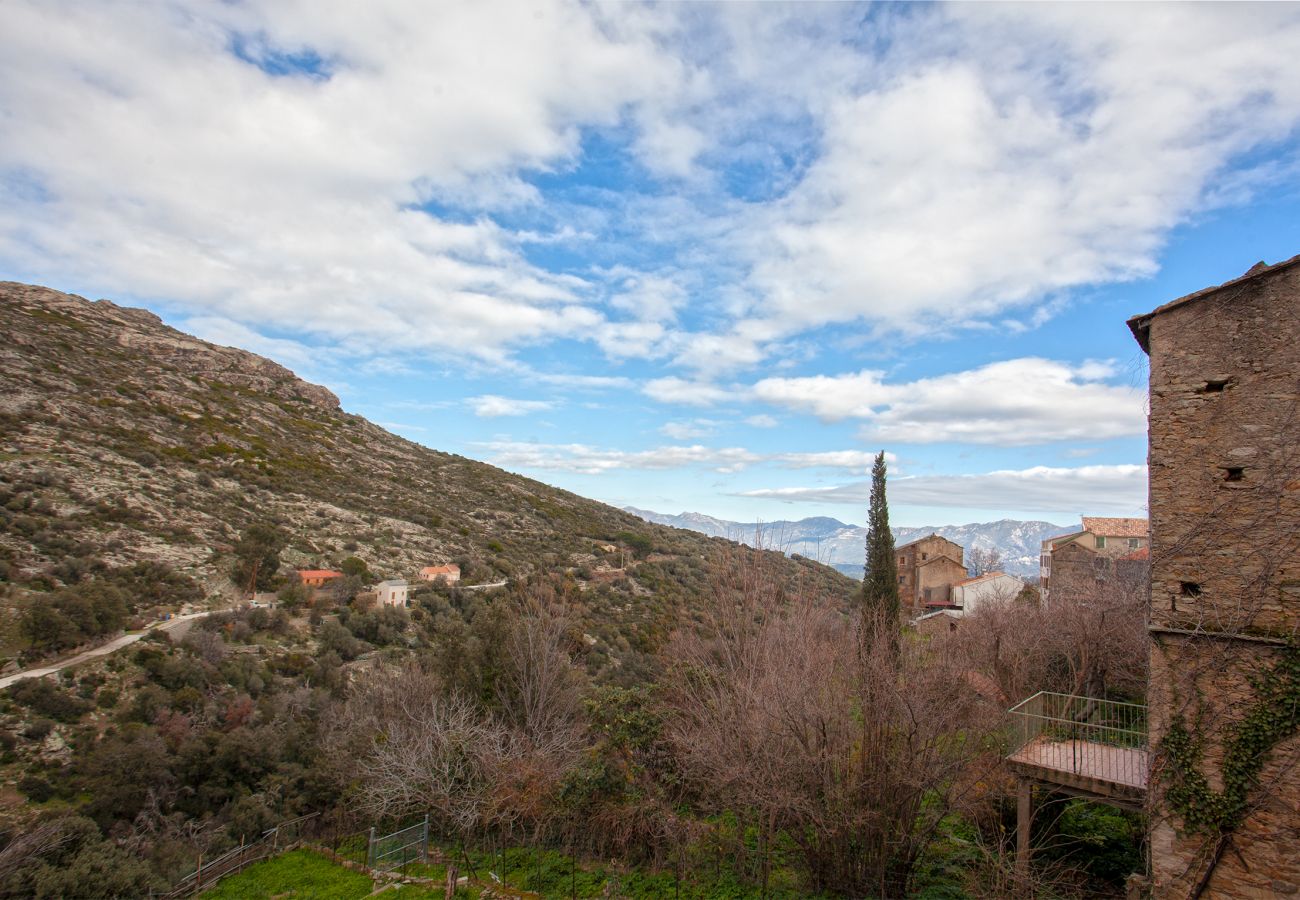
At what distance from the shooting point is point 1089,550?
33.5m

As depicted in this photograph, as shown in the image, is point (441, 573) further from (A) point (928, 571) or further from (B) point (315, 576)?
(A) point (928, 571)

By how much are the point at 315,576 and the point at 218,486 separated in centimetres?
914

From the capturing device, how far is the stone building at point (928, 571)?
148ft

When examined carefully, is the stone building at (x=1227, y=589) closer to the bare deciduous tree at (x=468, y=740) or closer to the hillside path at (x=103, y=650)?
the bare deciduous tree at (x=468, y=740)

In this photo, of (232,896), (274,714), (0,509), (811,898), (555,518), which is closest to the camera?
(811,898)

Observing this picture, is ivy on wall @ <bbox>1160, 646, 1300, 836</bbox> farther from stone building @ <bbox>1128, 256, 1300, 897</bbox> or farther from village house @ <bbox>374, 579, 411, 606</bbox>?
village house @ <bbox>374, 579, 411, 606</bbox>

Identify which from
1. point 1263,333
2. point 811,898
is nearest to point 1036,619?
point 811,898

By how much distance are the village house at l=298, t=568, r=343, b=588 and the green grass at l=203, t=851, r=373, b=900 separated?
14.2 meters

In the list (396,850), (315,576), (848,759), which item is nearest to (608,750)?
(848,759)

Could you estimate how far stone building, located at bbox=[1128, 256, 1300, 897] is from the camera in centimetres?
582

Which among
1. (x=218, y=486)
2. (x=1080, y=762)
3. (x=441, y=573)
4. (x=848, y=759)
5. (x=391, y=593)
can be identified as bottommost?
(x=391, y=593)

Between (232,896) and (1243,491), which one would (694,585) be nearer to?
(232,896)

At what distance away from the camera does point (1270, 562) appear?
19.7 feet

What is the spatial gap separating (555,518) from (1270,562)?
48442mm
